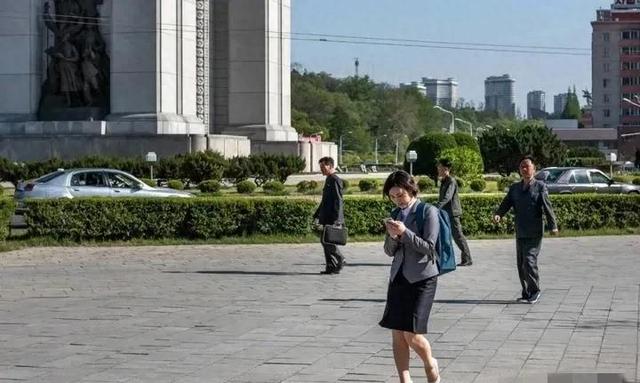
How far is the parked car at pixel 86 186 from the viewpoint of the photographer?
2345 cm

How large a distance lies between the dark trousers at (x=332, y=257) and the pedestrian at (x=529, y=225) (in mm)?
3645

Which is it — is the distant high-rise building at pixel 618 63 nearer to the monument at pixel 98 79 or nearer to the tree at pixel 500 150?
the tree at pixel 500 150

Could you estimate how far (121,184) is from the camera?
2405cm

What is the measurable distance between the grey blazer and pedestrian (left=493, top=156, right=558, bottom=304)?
5.00 m

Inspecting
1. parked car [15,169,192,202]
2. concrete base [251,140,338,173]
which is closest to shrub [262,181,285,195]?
parked car [15,169,192,202]

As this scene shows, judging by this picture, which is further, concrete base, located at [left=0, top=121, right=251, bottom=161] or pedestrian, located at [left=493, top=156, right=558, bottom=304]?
concrete base, located at [left=0, top=121, right=251, bottom=161]

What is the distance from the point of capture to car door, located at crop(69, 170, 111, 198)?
77.2 ft

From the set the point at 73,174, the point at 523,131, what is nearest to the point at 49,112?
the point at 73,174

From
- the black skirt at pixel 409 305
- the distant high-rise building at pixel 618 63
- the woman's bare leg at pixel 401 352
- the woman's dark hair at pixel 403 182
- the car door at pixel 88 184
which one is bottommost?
the woman's bare leg at pixel 401 352

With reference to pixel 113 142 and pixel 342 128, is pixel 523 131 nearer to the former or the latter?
pixel 113 142

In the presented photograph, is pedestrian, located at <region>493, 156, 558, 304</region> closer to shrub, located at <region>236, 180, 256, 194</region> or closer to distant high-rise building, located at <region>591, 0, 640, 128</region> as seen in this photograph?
shrub, located at <region>236, 180, 256, 194</region>

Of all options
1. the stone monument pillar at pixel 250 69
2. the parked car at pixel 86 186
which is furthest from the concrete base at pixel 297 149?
the parked car at pixel 86 186

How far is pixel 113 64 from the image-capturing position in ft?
117

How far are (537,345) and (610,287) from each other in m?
4.67
